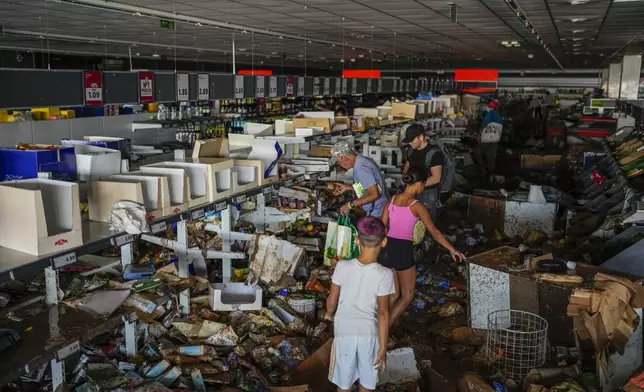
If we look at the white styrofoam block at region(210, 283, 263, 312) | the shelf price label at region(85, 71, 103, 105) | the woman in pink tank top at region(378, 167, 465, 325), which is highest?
the shelf price label at region(85, 71, 103, 105)

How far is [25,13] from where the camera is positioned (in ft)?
33.8

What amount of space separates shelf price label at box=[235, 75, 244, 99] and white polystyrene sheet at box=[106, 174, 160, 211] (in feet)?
17.3

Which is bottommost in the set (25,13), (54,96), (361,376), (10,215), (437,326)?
(437,326)

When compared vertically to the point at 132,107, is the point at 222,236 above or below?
below

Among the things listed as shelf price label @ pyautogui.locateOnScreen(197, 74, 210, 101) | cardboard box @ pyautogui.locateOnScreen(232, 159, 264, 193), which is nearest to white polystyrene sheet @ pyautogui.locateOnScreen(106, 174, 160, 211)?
cardboard box @ pyautogui.locateOnScreen(232, 159, 264, 193)

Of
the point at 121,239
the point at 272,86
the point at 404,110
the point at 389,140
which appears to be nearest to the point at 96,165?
the point at 121,239

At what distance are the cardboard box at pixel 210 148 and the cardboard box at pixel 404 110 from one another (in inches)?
298

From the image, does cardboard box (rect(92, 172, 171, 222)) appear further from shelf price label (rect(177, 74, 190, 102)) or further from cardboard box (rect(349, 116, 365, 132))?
cardboard box (rect(349, 116, 365, 132))

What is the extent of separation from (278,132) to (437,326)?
150 inches

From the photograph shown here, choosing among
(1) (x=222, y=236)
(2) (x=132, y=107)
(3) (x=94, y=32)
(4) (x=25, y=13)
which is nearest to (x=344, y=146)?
(1) (x=222, y=236)

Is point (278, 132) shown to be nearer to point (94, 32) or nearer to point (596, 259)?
point (596, 259)

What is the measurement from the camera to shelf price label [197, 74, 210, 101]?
358 inches

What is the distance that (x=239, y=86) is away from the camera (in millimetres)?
9766

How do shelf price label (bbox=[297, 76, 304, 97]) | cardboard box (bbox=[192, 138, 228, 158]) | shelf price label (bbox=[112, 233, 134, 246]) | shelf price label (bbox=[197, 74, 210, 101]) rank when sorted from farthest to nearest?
shelf price label (bbox=[297, 76, 304, 97]) < shelf price label (bbox=[197, 74, 210, 101]) < cardboard box (bbox=[192, 138, 228, 158]) < shelf price label (bbox=[112, 233, 134, 246])
